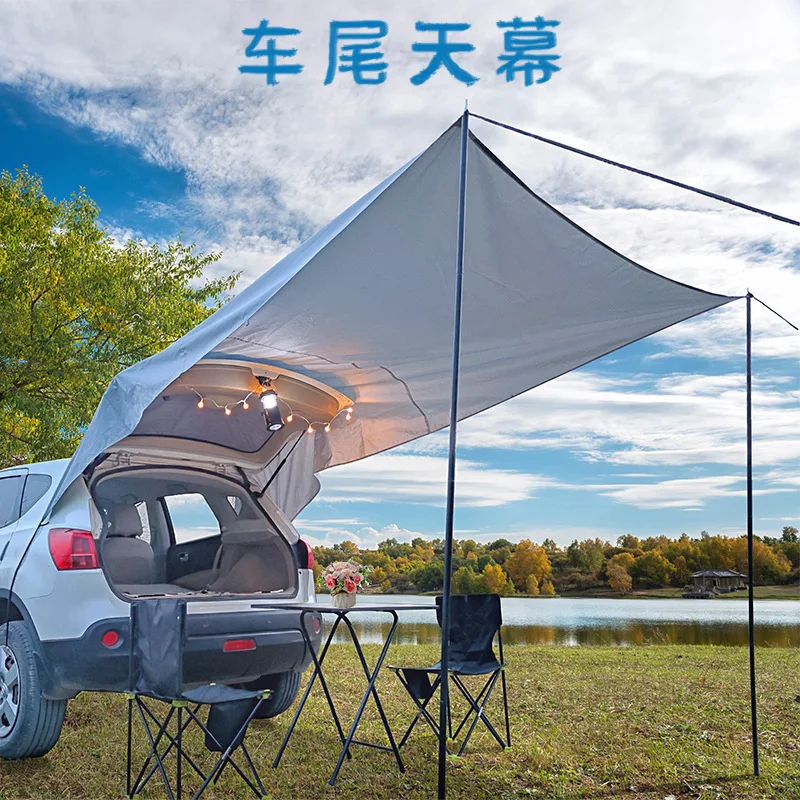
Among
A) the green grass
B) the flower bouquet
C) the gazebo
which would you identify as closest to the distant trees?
the green grass

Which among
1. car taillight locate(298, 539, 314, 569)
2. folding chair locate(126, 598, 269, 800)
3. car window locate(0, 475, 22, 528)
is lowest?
folding chair locate(126, 598, 269, 800)

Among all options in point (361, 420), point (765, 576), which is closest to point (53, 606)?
point (361, 420)

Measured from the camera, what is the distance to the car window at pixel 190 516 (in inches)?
191

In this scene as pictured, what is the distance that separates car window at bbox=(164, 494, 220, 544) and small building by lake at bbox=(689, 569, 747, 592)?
1599 centimetres

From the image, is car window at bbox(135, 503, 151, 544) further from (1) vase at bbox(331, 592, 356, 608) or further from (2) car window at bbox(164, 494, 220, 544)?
(1) vase at bbox(331, 592, 356, 608)

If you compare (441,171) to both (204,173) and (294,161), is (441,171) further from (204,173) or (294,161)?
(204,173)

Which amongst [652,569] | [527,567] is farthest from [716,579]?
[527,567]

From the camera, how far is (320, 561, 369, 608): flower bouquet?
4230 millimetres

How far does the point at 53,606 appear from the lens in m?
3.71

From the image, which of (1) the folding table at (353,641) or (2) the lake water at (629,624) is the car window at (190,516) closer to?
(1) the folding table at (353,641)

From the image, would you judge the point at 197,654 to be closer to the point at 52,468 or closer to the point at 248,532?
the point at 248,532

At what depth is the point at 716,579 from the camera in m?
18.6

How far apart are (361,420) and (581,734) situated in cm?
247

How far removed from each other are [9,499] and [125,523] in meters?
0.78
